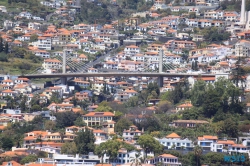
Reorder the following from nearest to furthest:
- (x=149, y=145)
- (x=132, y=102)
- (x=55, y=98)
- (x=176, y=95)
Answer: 1. (x=149, y=145)
2. (x=132, y=102)
3. (x=176, y=95)
4. (x=55, y=98)

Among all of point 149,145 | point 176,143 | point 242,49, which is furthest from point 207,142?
point 242,49

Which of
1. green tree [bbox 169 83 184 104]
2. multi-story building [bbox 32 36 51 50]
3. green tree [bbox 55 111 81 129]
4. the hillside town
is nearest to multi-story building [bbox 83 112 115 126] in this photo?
the hillside town

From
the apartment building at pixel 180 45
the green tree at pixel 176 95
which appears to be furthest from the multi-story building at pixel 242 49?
the green tree at pixel 176 95

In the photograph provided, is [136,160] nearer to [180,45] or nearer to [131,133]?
[131,133]

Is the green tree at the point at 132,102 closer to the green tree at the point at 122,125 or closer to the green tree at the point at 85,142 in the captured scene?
the green tree at the point at 122,125

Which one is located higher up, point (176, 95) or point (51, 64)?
point (176, 95)

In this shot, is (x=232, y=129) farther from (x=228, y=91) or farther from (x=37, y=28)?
(x=37, y=28)

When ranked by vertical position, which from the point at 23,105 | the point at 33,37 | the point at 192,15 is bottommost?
the point at 33,37
